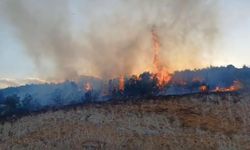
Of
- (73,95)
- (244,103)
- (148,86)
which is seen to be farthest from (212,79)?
(244,103)

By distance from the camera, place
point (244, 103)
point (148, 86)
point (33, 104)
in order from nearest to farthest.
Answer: point (244, 103)
point (148, 86)
point (33, 104)

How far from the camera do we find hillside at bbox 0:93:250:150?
35566 millimetres

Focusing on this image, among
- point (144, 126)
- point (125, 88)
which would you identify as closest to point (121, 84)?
point (125, 88)

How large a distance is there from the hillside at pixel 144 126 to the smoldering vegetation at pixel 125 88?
60.2ft

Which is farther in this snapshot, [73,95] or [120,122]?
[73,95]

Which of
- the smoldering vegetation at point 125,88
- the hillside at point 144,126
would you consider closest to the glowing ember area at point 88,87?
the smoldering vegetation at point 125,88

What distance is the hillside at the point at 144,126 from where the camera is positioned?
35.6 meters

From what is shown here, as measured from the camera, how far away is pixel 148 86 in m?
63.5

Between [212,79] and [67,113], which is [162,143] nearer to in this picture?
[67,113]

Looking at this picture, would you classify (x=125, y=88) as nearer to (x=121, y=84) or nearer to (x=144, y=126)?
(x=121, y=84)

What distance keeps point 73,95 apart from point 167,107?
1419 inches

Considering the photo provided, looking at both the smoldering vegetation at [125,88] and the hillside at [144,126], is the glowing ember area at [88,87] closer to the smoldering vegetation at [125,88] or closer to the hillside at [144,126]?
the smoldering vegetation at [125,88]

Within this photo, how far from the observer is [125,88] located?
65.5 meters

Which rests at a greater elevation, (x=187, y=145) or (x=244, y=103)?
(x=244, y=103)
